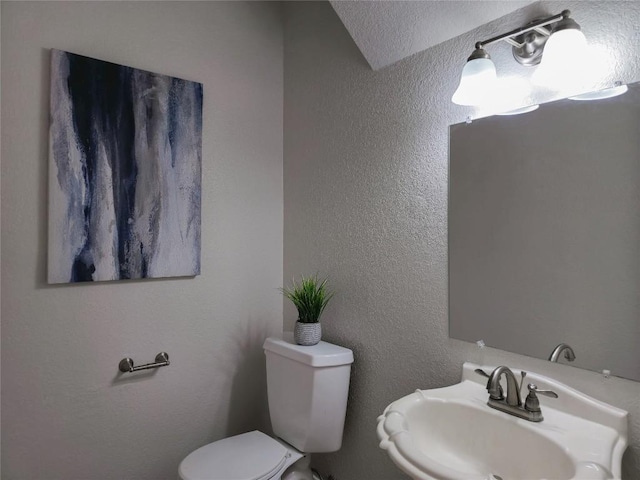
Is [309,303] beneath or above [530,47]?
beneath

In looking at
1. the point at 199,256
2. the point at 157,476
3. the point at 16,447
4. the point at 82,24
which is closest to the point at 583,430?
the point at 199,256

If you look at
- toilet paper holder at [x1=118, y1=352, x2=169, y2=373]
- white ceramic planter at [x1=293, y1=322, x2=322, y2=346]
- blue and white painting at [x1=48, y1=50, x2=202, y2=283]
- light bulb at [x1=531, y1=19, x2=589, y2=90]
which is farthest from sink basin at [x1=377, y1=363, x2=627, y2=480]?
blue and white painting at [x1=48, y1=50, x2=202, y2=283]

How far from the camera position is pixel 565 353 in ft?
3.63

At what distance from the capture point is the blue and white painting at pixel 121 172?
1551 mm

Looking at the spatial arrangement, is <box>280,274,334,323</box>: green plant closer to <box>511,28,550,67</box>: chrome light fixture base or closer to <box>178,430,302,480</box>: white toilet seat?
<box>178,430,302,480</box>: white toilet seat

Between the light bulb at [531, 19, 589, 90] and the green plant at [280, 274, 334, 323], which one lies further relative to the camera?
the green plant at [280, 274, 334, 323]

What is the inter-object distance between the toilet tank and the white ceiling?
3.93 feet

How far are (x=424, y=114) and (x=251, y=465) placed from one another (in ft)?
4.73

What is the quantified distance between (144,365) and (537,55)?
183 centimetres

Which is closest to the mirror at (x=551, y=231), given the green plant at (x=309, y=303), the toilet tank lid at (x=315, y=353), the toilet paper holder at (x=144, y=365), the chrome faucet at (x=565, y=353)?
the chrome faucet at (x=565, y=353)

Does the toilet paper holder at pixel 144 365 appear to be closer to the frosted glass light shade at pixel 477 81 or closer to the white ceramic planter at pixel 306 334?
the white ceramic planter at pixel 306 334

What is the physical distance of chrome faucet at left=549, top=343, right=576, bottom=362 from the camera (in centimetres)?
109

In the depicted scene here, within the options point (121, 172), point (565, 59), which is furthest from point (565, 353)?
point (121, 172)

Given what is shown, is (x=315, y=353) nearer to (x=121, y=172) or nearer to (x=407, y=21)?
(x=121, y=172)
